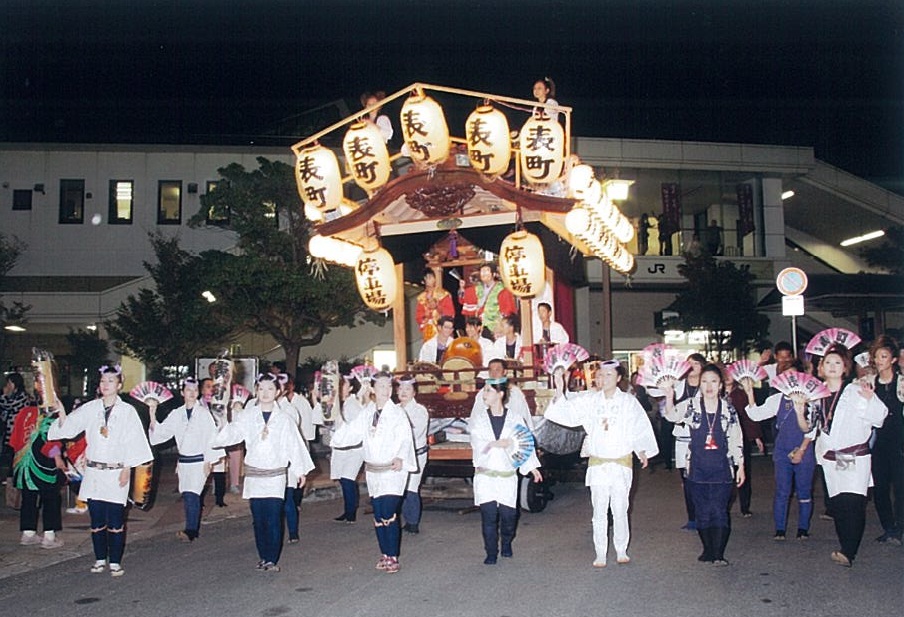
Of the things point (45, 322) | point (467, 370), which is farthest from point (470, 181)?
point (45, 322)

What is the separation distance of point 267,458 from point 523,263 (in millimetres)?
4603

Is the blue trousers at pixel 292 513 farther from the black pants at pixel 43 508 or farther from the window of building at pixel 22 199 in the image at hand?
the window of building at pixel 22 199

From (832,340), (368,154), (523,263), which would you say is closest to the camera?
(832,340)

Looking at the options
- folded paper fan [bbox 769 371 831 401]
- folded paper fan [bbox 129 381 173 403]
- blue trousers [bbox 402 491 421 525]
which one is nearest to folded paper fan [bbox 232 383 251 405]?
folded paper fan [bbox 129 381 173 403]

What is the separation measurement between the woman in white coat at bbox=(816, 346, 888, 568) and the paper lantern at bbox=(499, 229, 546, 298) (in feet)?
13.7

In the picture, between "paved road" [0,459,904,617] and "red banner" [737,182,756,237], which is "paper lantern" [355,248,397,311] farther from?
"red banner" [737,182,756,237]

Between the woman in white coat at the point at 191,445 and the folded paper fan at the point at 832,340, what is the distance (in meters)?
6.31

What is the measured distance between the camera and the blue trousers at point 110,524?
277 inches

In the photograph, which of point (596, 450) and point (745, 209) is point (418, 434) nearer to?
point (596, 450)

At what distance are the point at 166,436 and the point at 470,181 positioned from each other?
5.01 m

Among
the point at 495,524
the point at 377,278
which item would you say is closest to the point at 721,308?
the point at 377,278

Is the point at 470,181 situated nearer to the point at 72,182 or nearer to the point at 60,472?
the point at 60,472

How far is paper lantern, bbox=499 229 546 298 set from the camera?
10.4 m

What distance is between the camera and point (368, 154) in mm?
10820
